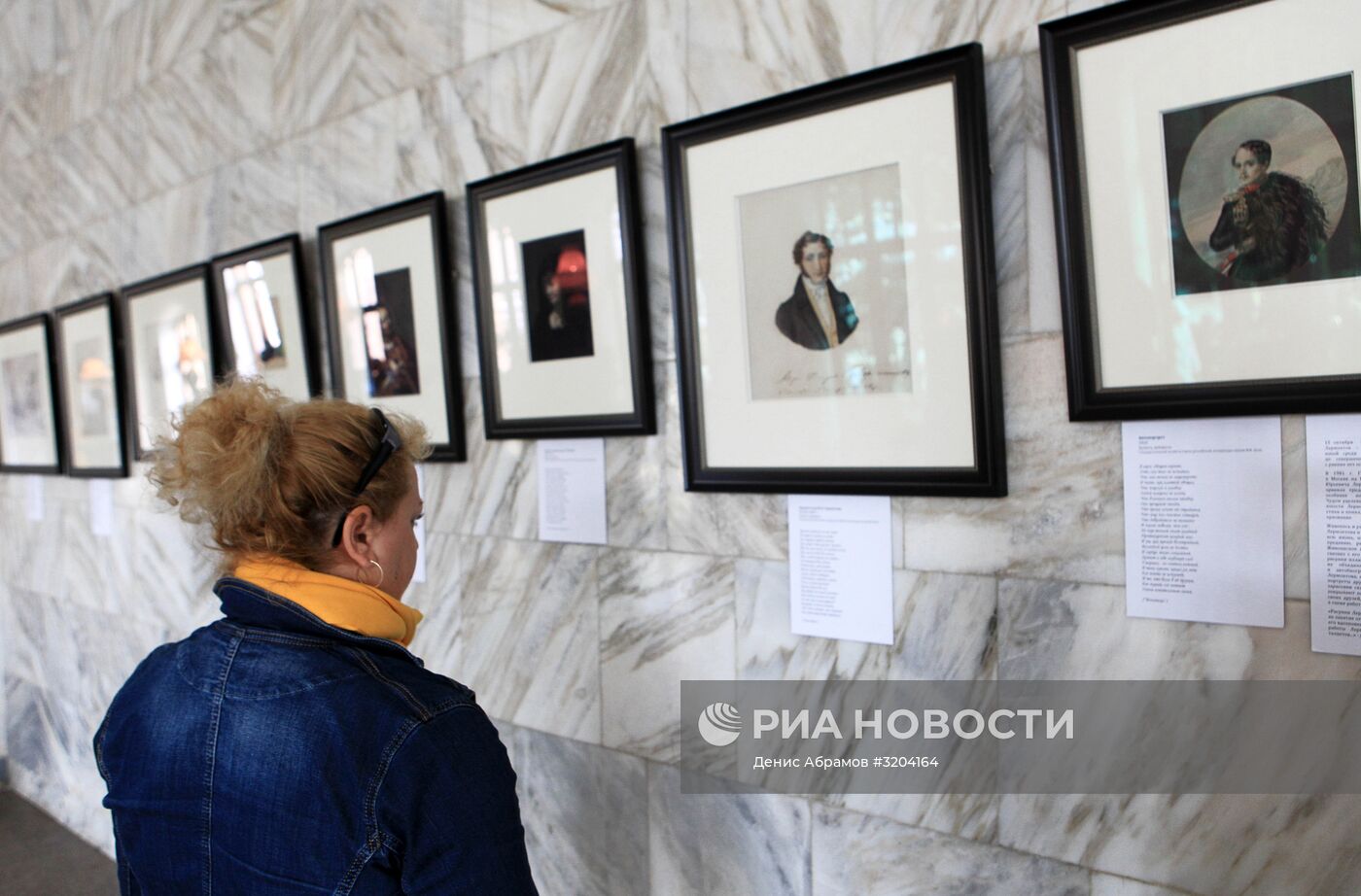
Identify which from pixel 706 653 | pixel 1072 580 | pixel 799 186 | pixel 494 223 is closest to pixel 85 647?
pixel 494 223

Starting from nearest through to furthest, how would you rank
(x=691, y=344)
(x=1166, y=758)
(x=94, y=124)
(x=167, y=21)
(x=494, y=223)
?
(x=1166, y=758) < (x=691, y=344) < (x=494, y=223) < (x=167, y=21) < (x=94, y=124)

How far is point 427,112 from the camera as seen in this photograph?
116 inches

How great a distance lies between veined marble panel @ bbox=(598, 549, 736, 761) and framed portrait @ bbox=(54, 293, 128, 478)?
3073 mm

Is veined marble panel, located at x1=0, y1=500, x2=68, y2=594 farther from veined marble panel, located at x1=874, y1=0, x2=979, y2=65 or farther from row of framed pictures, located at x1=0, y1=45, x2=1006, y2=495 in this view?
veined marble panel, located at x1=874, y1=0, x2=979, y2=65

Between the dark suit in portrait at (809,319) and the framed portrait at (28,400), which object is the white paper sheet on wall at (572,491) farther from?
the framed portrait at (28,400)

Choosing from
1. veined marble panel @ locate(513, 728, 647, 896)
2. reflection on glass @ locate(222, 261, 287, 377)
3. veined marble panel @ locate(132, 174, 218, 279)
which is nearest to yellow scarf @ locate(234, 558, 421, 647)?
veined marble panel @ locate(513, 728, 647, 896)

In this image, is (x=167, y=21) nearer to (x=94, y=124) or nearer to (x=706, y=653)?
(x=94, y=124)

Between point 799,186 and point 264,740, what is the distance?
145 cm

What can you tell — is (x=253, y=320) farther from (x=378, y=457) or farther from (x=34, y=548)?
(x=34, y=548)

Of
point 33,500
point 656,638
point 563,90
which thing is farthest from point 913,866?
point 33,500

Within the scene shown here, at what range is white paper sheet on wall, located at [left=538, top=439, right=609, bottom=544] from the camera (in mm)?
2555

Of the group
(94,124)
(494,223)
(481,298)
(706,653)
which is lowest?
(706,653)

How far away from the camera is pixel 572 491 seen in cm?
262

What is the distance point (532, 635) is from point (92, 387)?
3.11 m
